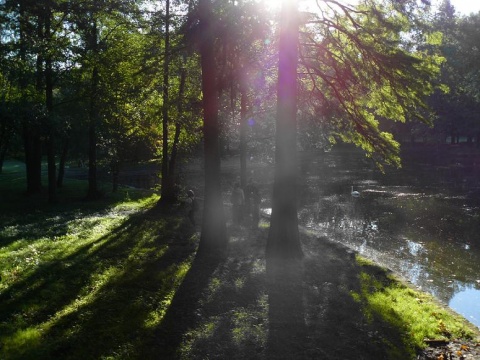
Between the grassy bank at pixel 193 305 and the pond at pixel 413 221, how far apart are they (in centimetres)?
292

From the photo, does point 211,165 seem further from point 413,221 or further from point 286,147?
point 413,221

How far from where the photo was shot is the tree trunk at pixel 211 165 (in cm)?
1165

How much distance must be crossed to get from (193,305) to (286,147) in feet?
16.3

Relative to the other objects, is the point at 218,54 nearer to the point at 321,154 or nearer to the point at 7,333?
the point at 7,333

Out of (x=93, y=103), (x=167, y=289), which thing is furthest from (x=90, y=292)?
(x=93, y=103)

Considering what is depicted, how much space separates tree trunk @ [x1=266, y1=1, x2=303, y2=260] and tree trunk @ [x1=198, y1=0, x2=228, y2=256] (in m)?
1.53

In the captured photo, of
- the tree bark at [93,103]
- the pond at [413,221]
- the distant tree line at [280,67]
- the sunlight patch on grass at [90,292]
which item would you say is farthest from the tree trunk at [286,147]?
the tree bark at [93,103]

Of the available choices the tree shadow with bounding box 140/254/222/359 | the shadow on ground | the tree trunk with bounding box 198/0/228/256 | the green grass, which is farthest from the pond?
the green grass

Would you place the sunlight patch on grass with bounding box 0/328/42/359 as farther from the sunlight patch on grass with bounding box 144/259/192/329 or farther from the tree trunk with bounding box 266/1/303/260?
the tree trunk with bounding box 266/1/303/260

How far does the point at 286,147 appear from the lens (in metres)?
11.3

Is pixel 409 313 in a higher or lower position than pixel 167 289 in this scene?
lower

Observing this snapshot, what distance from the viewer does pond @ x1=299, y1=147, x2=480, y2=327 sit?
13.4 m

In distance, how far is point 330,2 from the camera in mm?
11445

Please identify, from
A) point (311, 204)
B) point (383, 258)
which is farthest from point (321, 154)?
point (383, 258)
